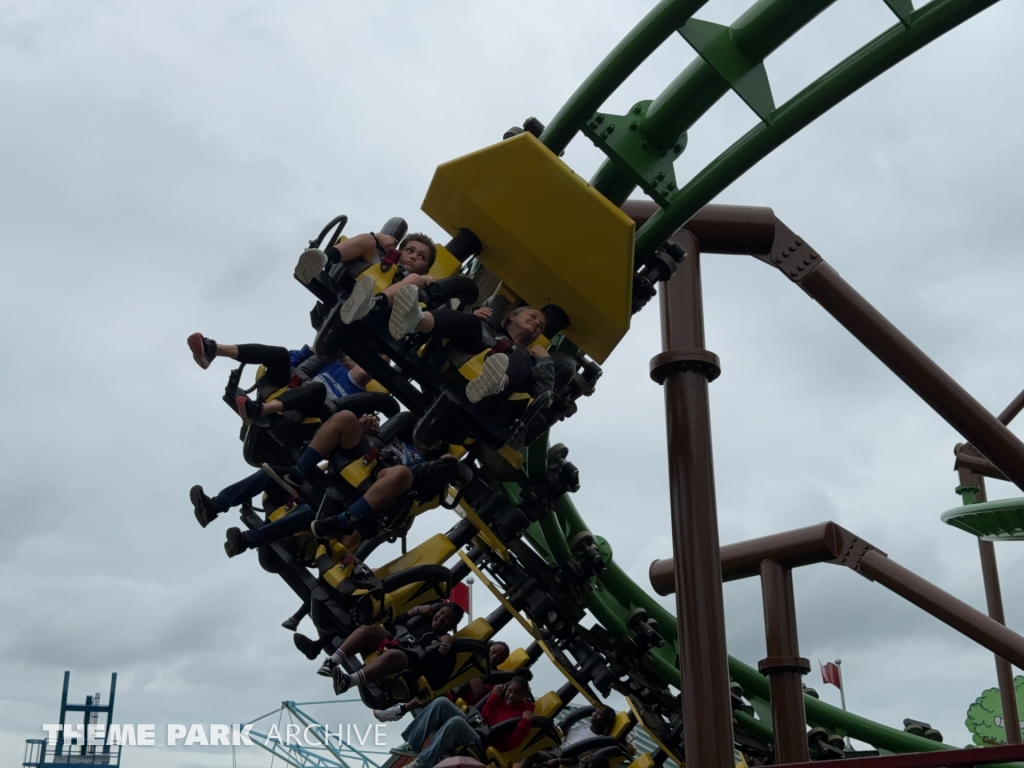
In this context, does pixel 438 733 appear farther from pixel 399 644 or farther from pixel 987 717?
pixel 987 717

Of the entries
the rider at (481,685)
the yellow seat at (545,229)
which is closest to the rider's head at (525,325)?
the yellow seat at (545,229)

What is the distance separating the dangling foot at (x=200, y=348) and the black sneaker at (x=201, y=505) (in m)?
0.98

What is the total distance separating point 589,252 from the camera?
4641 millimetres

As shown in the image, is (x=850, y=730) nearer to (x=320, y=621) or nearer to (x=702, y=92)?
(x=320, y=621)

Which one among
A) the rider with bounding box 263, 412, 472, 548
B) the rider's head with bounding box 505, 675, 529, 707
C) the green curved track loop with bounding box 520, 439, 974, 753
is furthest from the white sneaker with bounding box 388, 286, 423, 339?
the rider's head with bounding box 505, 675, 529, 707

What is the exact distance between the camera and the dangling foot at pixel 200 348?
16.9 feet

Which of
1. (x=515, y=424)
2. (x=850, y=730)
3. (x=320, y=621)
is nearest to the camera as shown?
(x=515, y=424)

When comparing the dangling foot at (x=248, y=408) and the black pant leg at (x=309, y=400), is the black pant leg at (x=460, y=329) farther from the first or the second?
the dangling foot at (x=248, y=408)

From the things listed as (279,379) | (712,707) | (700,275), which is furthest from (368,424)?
(712,707)

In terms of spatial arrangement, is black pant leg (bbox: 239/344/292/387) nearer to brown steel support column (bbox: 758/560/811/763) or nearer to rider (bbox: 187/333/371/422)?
rider (bbox: 187/333/371/422)

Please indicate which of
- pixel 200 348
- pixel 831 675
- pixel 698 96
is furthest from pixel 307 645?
pixel 831 675

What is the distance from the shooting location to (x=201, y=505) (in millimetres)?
5887

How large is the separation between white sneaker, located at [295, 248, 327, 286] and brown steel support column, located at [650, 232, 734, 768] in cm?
141

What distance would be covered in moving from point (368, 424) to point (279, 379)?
19.7 inches
